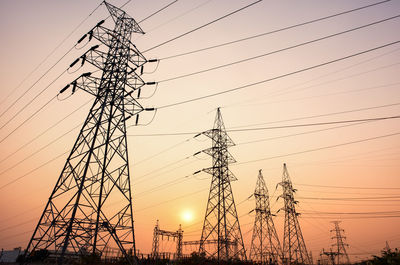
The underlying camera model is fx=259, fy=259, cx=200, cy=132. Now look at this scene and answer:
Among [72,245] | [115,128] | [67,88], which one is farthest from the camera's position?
[67,88]

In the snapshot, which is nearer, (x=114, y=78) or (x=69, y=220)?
(x=69, y=220)

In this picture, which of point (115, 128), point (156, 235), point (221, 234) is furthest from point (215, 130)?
point (156, 235)

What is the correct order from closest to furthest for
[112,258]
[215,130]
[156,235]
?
[112,258] < [215,130] < [156,235]

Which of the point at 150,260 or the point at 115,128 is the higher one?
the point at 115,128

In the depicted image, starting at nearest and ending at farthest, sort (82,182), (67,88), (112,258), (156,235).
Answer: (82,182) < (67,88) < (112,258) < (156,235)

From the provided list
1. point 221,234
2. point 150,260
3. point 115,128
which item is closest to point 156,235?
point 150,260

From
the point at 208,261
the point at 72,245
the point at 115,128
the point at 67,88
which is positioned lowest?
the point at 208,261

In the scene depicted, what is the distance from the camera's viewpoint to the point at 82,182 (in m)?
12.0

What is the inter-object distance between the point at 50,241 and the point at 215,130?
19.1 meters

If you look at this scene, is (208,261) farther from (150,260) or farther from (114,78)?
(114,78)

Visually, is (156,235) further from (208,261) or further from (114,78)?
(114,78)

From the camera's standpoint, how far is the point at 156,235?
169 feet

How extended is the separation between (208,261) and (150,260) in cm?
545

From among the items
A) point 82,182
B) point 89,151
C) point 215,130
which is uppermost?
point 215,130
